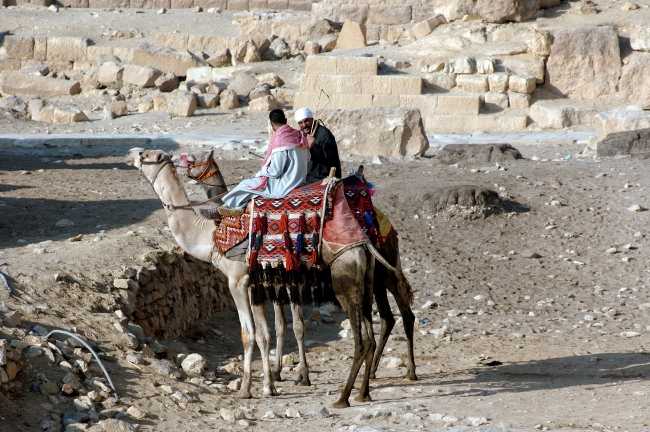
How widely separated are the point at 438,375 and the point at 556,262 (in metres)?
3.93

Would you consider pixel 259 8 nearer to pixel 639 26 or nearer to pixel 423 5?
pixel 423 5

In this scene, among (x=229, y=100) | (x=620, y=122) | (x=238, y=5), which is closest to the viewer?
(x=620, y=122)

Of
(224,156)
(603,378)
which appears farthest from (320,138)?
(224,156)

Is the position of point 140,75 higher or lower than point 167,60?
lower

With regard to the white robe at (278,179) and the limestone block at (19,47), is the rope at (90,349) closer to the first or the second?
the white robe at (278,179)

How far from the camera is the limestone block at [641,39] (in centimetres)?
2114

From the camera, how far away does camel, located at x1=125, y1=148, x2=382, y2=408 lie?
6129 mm

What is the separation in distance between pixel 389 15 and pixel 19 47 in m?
13.1

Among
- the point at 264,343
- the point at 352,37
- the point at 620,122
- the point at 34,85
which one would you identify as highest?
the point at 352,37

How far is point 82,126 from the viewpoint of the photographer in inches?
837

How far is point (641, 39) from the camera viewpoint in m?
21.2

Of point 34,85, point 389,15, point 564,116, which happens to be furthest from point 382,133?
point 389,15

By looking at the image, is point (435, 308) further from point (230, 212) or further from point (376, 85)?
point (376, 85)

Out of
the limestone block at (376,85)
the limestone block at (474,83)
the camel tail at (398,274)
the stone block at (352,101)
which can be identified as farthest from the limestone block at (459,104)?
the camel tail at (398,274)
